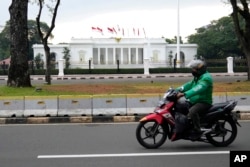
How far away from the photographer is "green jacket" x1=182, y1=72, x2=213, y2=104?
800 centimetres

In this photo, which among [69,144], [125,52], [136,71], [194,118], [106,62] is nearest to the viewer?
[194,118]

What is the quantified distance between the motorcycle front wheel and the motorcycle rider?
9.7 inches

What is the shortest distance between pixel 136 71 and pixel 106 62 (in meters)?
28.6

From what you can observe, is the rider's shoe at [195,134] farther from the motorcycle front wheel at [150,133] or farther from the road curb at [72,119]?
the road curb at [72,119]

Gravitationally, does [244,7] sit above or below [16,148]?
above

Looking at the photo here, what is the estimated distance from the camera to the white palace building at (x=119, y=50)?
71375mm

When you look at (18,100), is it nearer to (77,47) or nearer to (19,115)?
(19,115)

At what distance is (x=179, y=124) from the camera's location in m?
7.98

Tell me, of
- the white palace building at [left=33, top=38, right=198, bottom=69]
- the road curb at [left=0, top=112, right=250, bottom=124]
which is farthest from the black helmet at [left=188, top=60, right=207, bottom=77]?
the white palace building at [left=33, top=38, right=198, bottom=69]

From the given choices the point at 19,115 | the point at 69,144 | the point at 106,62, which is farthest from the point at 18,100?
the point at 106,62

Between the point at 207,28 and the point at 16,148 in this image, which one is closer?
the point at 16,148

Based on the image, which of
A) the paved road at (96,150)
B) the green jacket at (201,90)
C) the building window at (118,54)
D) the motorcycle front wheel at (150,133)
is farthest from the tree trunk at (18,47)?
the building window at (118,54)

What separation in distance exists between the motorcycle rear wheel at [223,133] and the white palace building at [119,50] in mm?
60553

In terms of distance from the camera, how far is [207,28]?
83000mm
